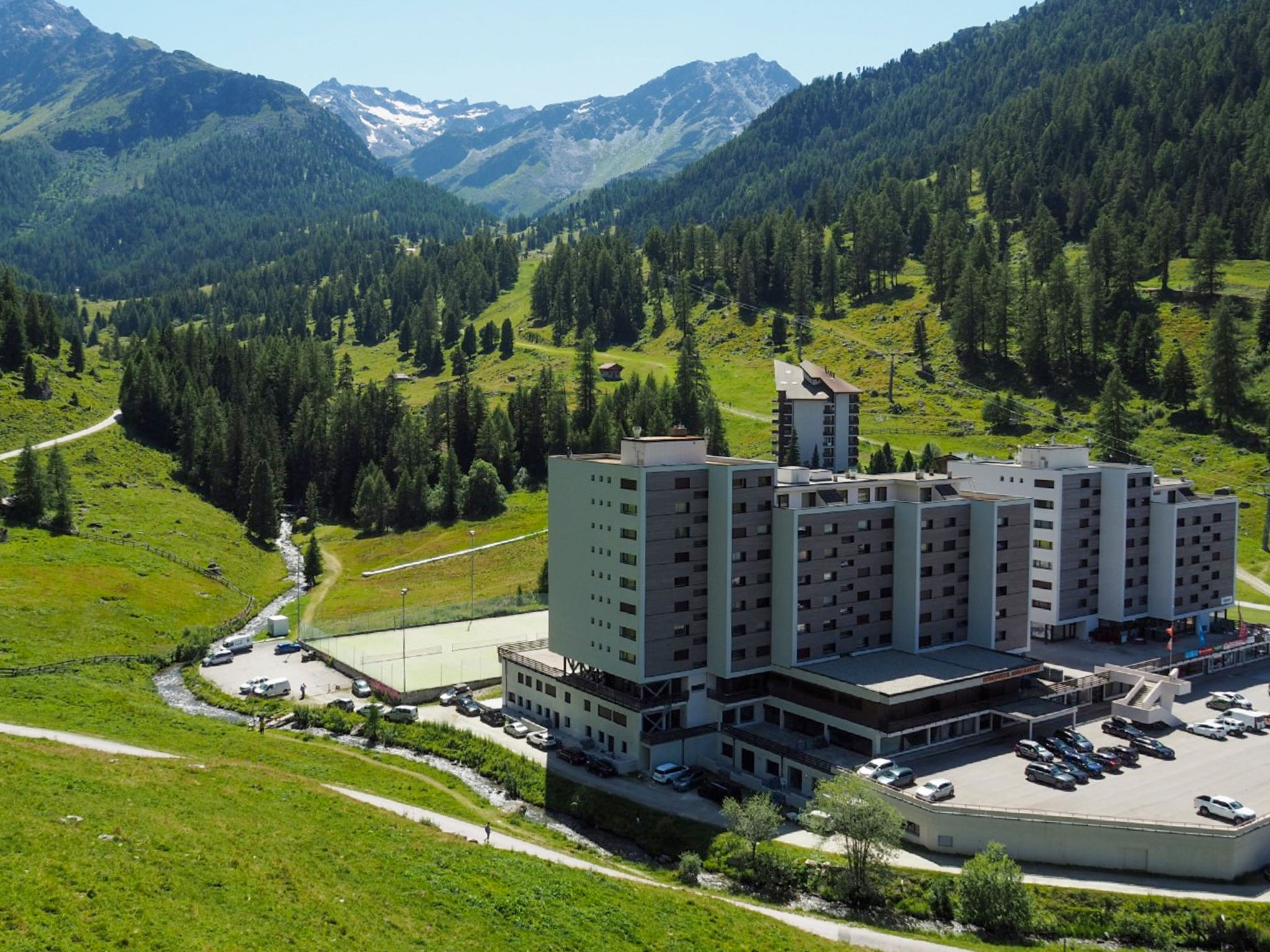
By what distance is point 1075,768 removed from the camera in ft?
196

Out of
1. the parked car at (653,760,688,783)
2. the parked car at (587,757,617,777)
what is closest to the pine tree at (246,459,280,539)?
the parked car at (587,757,617,777)

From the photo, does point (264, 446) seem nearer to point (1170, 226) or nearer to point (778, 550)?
point (778, 550)

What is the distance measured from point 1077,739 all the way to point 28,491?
352 ft

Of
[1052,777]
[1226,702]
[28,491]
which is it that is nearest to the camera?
[1052,777]

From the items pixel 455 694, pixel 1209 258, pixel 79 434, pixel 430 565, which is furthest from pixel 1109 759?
pixel 79 434

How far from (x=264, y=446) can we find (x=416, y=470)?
2500cm

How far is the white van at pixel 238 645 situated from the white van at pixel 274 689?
1261 cm

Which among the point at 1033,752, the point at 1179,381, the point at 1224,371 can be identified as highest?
the point at 1224,371

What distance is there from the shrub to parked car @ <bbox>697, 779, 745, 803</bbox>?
27.1 ft

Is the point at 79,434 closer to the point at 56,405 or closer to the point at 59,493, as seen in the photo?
the point at 56,405

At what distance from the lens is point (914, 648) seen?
233ft

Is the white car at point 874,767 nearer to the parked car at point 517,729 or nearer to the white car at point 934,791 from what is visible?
the white car at point 934,791

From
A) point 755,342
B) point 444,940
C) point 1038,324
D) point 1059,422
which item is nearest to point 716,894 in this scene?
point 444,940

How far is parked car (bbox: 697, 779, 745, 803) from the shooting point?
60062 millimetres
